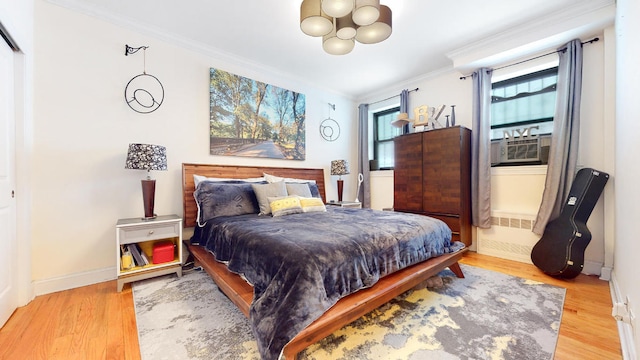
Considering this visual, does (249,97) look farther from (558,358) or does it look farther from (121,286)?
(558,358)

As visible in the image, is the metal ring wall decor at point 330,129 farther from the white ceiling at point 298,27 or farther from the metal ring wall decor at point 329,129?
the white ceiling at point 298,27

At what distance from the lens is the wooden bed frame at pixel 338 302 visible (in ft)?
4.06

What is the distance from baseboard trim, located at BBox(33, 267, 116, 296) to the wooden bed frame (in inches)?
29.3

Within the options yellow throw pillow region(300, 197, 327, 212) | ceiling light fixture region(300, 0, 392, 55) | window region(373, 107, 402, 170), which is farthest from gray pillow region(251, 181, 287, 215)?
window region(373, 107, 402, 170)

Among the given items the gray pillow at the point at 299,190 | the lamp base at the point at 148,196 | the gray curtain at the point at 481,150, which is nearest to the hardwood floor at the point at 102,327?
the lamp base at the point at 148,196

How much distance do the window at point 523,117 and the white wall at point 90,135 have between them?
4019mm

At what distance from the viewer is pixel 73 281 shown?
88.5 inches

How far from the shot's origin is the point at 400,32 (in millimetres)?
2791

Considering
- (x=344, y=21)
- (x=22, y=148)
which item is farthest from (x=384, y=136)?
(x=22, y=148)

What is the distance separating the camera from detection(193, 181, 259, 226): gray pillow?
99.2 inches

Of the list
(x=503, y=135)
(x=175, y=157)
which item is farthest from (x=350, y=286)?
(x=503, y=135)

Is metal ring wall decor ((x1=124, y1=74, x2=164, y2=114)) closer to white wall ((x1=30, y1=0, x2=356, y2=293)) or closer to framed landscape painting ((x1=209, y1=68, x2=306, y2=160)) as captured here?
white wall ((x1=30, y1=0, x2=356, y2=293))

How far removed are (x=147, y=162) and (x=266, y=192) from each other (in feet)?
3.80

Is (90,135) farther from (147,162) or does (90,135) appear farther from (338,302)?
(338,302)
